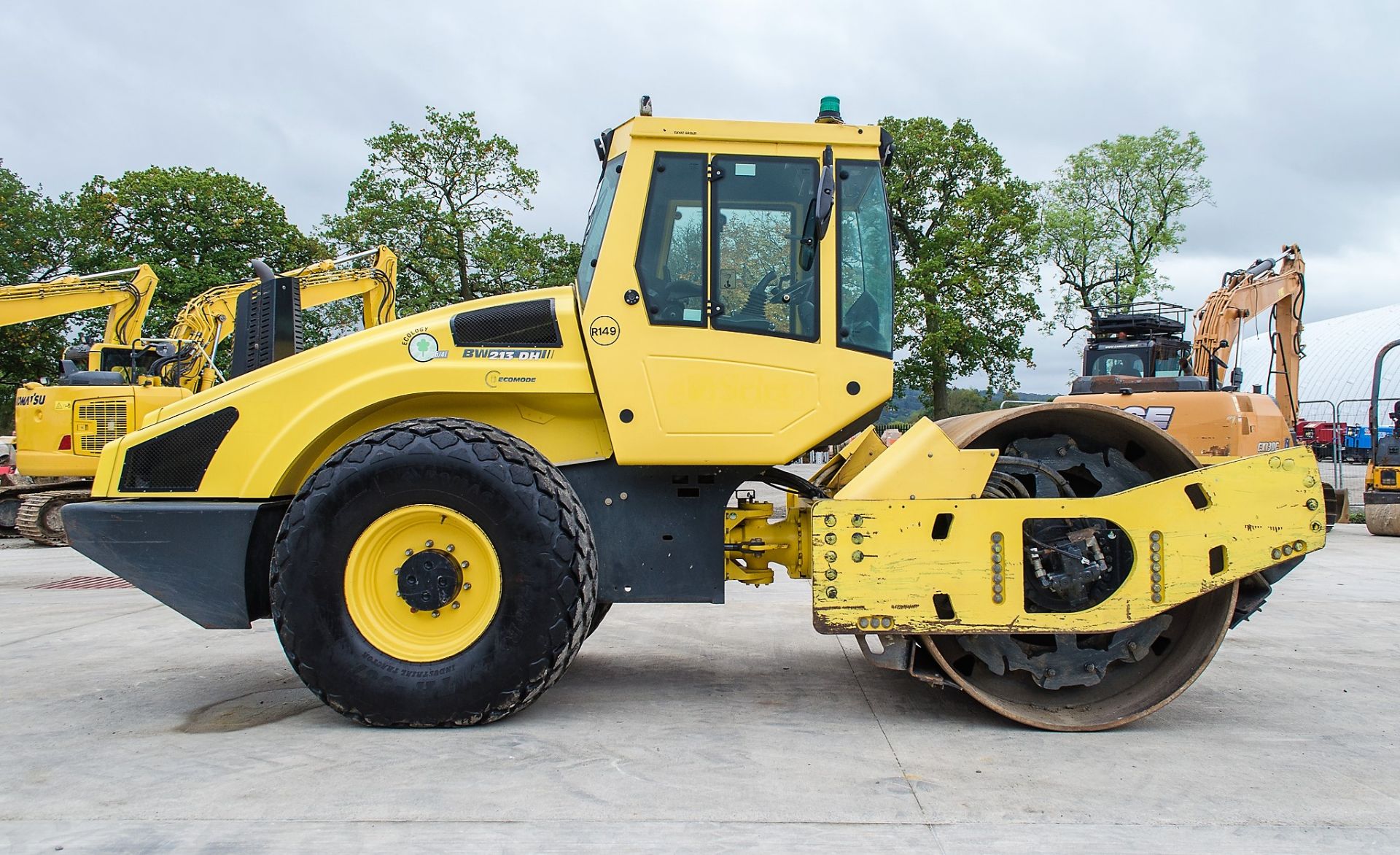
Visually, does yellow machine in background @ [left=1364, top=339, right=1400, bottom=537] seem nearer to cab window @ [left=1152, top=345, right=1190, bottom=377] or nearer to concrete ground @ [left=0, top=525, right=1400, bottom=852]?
cab window @ [left=1152, top=345, right=1190, bottom=377]

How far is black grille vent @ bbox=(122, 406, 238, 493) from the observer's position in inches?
184

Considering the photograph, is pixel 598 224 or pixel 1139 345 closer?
pixel 598 224

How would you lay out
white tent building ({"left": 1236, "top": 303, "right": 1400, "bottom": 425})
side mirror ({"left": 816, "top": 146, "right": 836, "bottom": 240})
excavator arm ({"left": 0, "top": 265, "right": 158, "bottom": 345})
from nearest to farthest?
side mirror ({"left": 816, "top": 146, "right": 836, "bottom": 240})
excavator arm ({"left": 0, "top": 265, "right": 158, "bottom": 345})
white tent building ({"left": 1236, "top": 303, "right": 1400, "bottom": 425})

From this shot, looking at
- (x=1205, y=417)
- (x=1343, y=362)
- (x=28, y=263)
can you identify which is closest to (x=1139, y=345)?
(x=1205, y=417)

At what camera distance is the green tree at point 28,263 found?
3253 centimetres

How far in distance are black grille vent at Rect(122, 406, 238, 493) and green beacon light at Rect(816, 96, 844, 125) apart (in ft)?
10.4

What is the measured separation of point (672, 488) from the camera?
4758 mm

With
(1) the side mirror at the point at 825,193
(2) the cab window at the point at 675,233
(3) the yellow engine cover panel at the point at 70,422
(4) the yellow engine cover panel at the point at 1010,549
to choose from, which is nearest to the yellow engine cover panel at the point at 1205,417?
(4) the yellow engine cover panel at the point at 1010,549

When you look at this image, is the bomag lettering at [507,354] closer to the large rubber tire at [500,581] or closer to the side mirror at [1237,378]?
the large rubber tire at [500,581]

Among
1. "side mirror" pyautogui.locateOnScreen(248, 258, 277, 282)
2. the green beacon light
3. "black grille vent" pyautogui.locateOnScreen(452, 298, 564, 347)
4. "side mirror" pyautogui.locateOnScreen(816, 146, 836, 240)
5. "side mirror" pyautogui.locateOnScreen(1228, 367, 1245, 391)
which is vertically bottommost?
"black grille vent" pyautogui.locateOnScreen(452, 298, 564, 347)

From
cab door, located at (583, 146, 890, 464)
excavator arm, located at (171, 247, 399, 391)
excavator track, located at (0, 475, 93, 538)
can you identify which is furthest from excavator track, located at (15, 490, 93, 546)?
cab door, located at (583, 146, 890, 464)

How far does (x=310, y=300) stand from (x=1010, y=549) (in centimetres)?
1149

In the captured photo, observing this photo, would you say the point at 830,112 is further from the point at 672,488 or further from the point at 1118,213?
the point at 1118,213

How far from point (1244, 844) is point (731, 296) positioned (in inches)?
115
